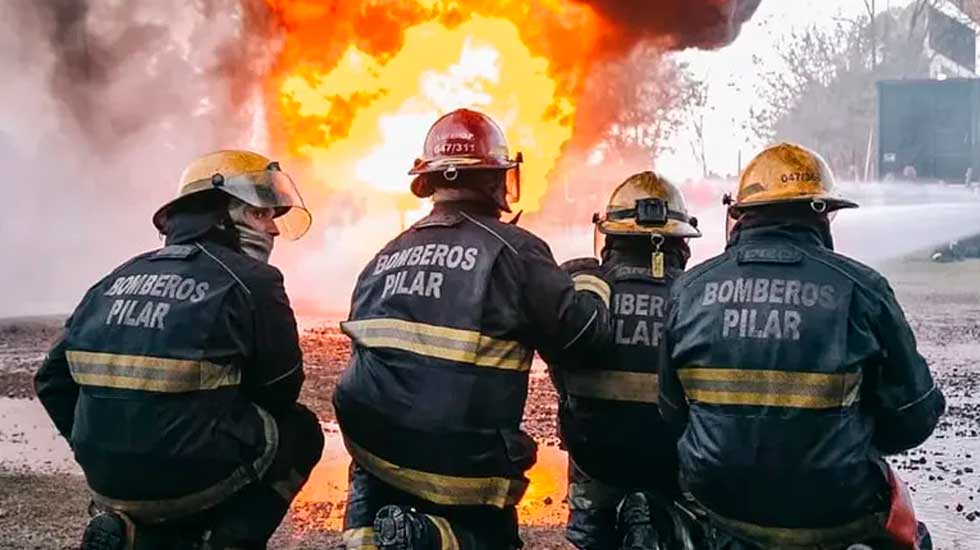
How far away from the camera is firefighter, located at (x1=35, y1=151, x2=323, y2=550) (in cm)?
358

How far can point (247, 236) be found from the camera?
4.20 meters

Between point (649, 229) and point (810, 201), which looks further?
point (649, 229)

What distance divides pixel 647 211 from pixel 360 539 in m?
1.82

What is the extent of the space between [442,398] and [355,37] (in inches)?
422

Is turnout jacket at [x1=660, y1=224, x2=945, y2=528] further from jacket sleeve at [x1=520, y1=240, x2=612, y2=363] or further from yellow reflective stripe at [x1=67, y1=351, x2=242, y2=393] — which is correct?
yellow reflective stripe at [x1=67, y1=351, x2=242, y2=393]

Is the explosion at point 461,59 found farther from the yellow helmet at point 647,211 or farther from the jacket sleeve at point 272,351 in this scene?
the jacket sleeve at point 272,351

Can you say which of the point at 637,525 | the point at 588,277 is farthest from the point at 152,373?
the point at 637,525

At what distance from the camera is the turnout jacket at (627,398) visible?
13.6 feet

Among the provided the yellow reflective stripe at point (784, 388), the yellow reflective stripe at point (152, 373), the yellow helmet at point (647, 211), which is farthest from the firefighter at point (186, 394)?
the yellow reflective stripe at point (784, 388)

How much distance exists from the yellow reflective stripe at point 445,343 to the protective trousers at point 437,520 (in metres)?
0.52

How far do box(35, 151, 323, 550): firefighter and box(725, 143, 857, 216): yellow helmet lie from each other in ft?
5.80

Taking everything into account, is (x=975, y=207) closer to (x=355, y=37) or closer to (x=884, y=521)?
(x=355, y=37)

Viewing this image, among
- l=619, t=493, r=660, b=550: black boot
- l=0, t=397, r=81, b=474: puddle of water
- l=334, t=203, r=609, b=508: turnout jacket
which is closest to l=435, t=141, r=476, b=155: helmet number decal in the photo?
l=334, t=203, r=609, b=508: turnout jacket

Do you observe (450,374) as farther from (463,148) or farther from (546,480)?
(546,480)
